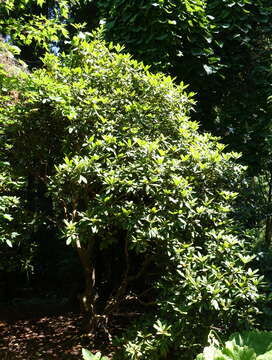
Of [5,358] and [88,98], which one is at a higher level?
[88,98]

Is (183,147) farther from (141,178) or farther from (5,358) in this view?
(5,358)

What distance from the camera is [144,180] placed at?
337 centimetres

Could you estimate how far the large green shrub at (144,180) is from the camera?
10.5ft

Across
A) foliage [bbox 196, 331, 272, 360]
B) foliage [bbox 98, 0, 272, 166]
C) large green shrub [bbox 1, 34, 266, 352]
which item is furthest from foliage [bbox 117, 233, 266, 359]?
foliage [bbox 98, 0, 272, 166]

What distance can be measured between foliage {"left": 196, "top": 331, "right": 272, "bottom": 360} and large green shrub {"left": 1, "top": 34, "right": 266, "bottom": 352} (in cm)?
24

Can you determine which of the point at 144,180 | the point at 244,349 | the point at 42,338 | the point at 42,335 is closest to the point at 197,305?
the point at 244,349

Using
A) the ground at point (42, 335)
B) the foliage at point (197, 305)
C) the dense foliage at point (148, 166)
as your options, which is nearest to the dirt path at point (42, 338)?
the ground at point (42, 335)

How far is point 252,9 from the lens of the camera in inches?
271

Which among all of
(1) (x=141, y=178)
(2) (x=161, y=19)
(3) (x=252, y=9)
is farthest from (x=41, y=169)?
(3) (x=252, y=9)

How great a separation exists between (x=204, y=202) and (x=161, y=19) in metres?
3.81

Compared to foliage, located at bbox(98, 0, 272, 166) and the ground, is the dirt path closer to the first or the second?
the ground

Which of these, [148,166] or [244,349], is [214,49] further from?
[244,349]

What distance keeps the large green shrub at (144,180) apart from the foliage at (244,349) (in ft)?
0.77

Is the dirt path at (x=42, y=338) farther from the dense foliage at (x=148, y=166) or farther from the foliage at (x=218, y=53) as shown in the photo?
the foliage at (x=218, y=53)
